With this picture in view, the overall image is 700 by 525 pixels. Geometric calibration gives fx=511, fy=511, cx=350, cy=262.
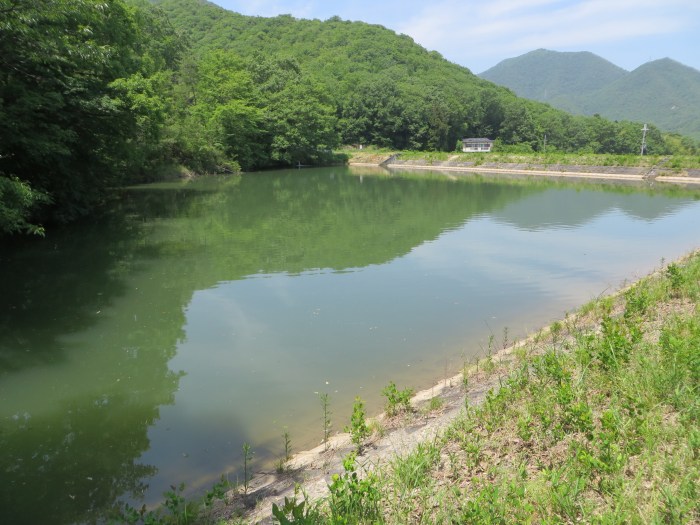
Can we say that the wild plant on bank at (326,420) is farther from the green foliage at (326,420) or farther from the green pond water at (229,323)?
the green pond water at (229,323)

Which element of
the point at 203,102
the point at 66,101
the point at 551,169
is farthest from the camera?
the point at 551,169

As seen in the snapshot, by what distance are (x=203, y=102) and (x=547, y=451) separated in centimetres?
5458

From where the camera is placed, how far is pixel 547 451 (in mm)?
4316

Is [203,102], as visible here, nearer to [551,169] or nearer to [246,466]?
[551,169]

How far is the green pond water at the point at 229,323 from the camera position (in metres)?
5.73

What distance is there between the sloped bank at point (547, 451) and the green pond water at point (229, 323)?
1137 mm

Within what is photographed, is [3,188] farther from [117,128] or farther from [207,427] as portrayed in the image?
[117,128]

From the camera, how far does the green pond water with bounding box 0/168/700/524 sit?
5.73 metres

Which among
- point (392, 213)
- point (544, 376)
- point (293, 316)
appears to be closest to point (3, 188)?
point (293, 316)

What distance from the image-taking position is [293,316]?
1034 centimetres

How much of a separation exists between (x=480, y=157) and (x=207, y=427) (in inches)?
2430

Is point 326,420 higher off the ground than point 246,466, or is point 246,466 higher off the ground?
point 326,420

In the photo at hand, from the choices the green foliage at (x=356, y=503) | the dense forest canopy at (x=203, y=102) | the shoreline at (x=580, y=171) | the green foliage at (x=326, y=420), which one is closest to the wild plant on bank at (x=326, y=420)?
the green foliage at (x=326, y=420)

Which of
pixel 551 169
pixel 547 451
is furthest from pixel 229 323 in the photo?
pixel 551 169
